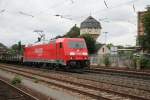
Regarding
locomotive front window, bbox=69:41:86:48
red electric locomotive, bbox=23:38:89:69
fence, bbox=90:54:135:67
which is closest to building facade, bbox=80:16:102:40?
fence, bbox=90:54:135:67

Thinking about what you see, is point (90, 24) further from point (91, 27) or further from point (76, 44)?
point (76, 44)

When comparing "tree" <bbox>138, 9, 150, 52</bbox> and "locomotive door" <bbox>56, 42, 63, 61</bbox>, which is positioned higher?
"tree" <bbox>138, 9, 150, 52</bbox>

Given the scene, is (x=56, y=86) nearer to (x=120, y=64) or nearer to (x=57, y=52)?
(x=57, y=52)

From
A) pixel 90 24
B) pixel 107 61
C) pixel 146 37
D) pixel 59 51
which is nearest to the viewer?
pixel 59 51

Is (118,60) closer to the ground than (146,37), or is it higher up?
closer to the ground

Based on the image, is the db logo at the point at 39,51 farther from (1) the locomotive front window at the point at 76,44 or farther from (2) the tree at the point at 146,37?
(2) the tree at the point at 146,37

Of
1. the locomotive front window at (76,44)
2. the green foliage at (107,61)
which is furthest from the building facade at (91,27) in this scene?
the locomotive front window at (76,44)

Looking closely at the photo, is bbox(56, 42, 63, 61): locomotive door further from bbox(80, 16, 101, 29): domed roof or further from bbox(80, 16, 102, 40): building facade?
bbox(80, 16, 101, 29): domed roof

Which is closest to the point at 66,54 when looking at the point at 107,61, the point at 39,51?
the point at 39,51

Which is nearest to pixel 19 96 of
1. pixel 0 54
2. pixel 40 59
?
pixel 40 59

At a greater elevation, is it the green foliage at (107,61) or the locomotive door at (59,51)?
the locomotive door at (59,51)

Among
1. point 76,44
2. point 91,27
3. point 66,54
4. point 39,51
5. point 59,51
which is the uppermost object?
point 91,27

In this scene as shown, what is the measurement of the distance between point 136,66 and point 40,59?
34.0ft

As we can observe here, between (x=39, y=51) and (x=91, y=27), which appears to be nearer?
(x=39, y=51)
